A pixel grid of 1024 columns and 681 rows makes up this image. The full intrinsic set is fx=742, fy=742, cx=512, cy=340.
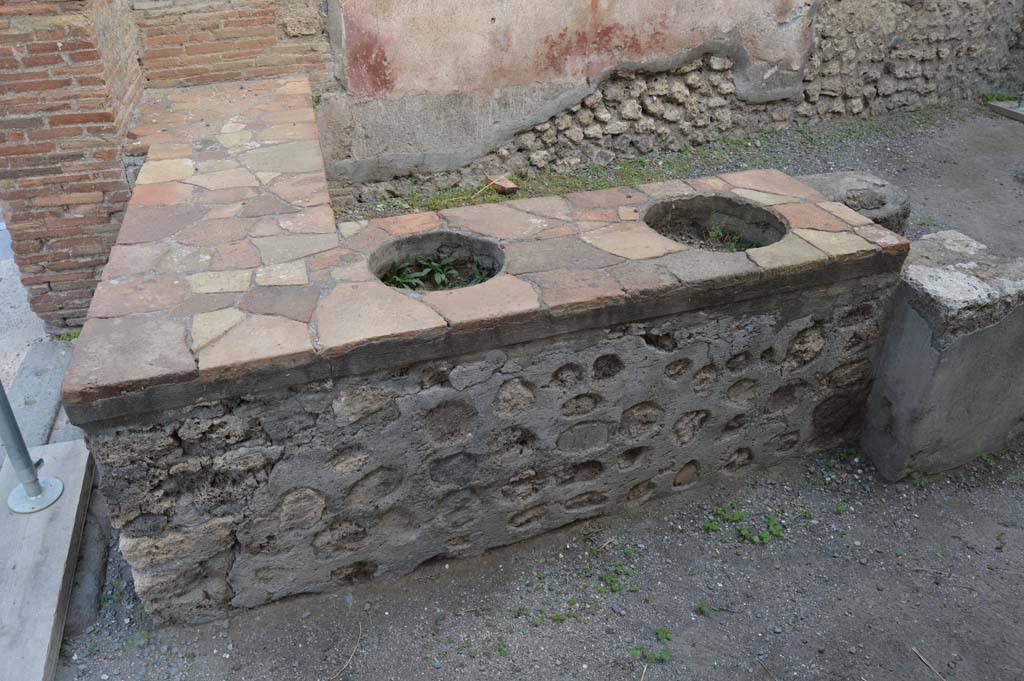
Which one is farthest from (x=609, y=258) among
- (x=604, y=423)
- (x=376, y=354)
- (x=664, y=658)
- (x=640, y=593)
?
(x=664, y=658)

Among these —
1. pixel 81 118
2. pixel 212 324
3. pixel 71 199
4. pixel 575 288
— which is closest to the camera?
pixel 212 324

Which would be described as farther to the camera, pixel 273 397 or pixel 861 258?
pixel 861 258

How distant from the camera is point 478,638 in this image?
2.58 metres

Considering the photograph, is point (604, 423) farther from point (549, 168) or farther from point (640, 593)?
point (549, 168)

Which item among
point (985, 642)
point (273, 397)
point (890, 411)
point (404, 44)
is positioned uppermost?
point (404, 44)

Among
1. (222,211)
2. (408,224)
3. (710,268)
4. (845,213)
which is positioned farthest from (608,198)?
(222,211)

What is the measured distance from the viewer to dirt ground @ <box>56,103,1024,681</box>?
250 cm

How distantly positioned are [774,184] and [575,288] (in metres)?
1.52

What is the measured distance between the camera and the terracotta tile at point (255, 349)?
7.01 ft

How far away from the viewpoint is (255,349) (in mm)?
2188

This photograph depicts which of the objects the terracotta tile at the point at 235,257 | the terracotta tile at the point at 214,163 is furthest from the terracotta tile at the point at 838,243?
the terracotta tile at the point at 214,163

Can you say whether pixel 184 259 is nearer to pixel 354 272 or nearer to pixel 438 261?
pixel 354 272

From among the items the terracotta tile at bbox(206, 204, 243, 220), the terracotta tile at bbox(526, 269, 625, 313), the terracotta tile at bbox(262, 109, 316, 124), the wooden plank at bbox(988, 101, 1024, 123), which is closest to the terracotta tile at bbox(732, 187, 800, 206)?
the terracotta tile at bbox(526, 269, 625, 313)

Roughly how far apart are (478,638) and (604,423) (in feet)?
2.91
